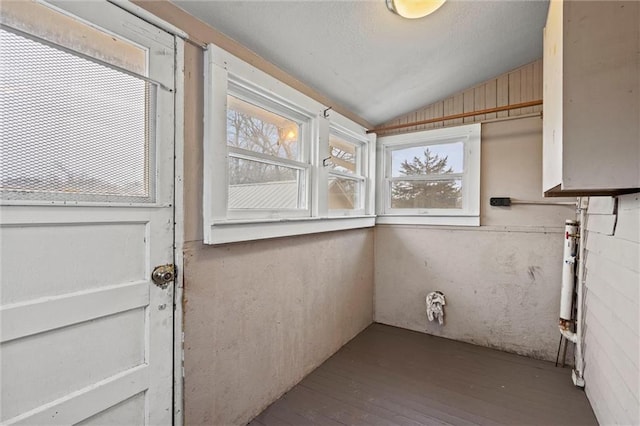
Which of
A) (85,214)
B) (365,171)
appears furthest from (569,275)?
(85,214)

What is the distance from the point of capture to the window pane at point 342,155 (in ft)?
8.37

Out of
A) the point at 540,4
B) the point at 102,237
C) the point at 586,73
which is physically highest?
the point at 540,4

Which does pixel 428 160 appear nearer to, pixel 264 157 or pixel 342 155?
pixel 342 155

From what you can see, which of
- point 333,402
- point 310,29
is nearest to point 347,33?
point 310,29

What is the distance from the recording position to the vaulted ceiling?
4.79 ft

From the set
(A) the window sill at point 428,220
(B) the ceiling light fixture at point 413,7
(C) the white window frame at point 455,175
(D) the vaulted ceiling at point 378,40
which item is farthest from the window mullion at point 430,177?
(B) the ceiling light fixture at point 413,7

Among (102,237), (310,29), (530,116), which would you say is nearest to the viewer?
(102,237)

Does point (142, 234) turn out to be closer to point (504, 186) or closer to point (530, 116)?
point (504, 186)

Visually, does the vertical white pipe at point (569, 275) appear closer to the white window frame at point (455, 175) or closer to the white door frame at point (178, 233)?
the white window frame at point (455, 175)

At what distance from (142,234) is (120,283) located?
204 mm

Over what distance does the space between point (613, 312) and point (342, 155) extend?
2074 mm

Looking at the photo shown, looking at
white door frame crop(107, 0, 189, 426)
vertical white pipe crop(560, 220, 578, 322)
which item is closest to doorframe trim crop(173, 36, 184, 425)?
white door frame crop(107, 0, 189, 426)

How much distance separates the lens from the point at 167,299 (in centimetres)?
127

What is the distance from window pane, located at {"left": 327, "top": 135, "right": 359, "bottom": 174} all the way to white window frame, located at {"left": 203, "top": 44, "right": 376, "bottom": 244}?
0.36 ft
